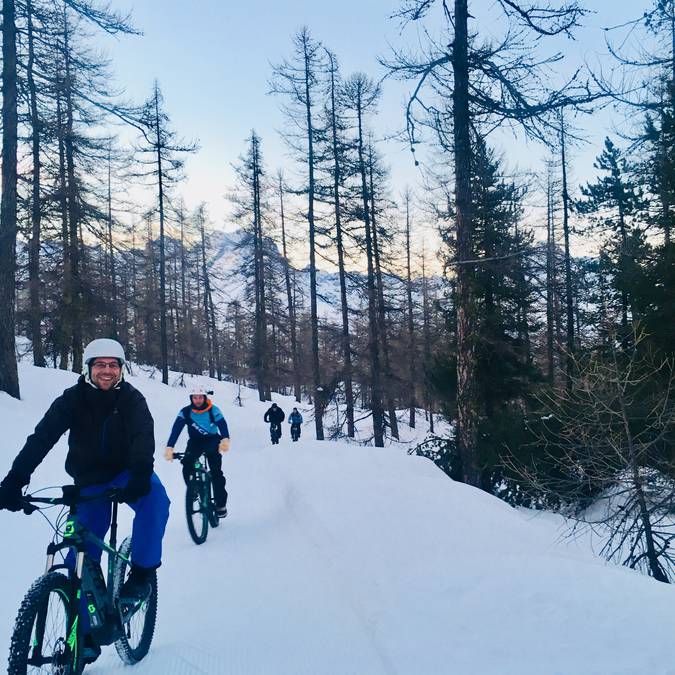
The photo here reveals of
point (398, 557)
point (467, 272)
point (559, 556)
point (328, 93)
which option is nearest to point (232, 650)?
point (398, 557)

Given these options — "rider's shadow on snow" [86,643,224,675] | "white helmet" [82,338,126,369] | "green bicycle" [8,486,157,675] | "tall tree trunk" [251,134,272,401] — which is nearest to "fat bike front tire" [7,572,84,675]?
"green bicycle" [8,486,157,675]

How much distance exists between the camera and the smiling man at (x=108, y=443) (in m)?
3.11

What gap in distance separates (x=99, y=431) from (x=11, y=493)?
0.58m

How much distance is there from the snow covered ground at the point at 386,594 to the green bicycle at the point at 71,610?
0.55m

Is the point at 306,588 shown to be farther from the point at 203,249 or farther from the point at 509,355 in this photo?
the point at 203,249

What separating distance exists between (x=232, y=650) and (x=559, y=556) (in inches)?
121

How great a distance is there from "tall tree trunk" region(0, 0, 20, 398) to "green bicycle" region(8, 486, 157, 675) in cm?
1119

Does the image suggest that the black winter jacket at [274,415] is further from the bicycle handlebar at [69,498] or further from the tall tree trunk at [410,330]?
the bicycle handlebar at [69,498]

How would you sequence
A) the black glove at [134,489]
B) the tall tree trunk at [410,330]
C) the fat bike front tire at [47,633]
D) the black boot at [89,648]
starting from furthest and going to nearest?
the tall tree trunk at [410,330] → the black glove at [134,489] → the black boot at [89,648] → the fat bike front tire at [47,633]

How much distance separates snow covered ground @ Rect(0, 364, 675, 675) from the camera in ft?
10.2

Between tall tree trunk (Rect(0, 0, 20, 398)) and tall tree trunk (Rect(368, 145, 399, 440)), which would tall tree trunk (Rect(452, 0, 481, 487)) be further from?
tall tree trunk (Rect(368, 145, 399, 440))

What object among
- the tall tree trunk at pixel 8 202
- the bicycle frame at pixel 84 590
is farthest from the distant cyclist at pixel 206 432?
the tall tree trunk at pixel 8 202

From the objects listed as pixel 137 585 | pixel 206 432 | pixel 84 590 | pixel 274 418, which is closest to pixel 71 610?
pixel 84 590

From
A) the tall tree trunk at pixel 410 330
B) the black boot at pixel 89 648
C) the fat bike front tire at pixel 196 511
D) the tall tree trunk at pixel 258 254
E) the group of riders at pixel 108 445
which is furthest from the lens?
the tall tree trunk at pixel 410 330
